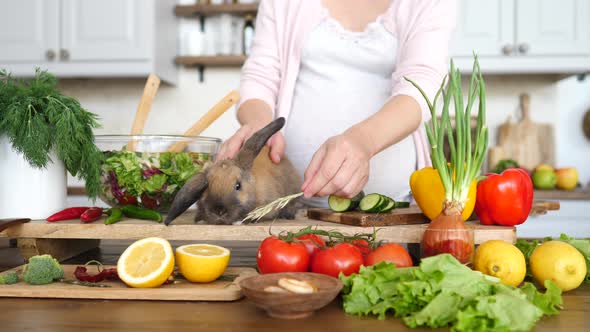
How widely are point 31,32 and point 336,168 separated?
2.91 meters

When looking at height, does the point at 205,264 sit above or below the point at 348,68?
below

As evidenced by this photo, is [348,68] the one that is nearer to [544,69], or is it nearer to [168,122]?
[544,69]

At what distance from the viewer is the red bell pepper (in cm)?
135

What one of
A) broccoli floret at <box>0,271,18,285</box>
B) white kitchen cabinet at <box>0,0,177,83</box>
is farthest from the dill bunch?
white kitchen cabinet at <box>0,0,177,83</box>

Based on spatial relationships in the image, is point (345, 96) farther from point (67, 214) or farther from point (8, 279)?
point (8, 279)

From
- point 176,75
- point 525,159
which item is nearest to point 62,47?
point 176,75

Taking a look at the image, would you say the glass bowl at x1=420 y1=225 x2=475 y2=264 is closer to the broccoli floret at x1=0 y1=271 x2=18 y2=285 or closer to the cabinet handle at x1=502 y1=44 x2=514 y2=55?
the broccoli floret at x1=0 y1=271 x2=18 y2=285

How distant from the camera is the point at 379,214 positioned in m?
1.37

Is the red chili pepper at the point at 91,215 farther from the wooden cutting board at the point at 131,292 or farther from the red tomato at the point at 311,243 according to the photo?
the red tomato at the point at 311,243

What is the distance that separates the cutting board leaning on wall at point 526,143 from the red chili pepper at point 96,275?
3.09m

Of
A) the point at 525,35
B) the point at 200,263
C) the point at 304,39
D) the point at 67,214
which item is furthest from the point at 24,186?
the point at 525,35

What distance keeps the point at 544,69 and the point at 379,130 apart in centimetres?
232

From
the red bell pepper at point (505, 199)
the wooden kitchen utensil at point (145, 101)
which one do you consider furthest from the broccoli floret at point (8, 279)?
the red bell pepper at point (505, 199)

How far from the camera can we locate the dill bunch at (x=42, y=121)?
1388mm
